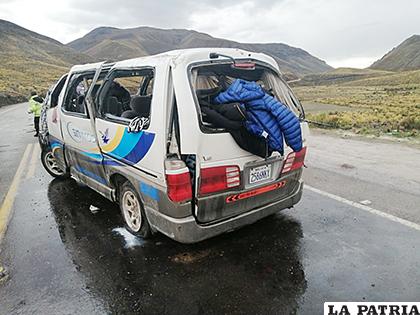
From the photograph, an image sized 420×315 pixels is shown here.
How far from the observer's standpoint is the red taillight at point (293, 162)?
415cm

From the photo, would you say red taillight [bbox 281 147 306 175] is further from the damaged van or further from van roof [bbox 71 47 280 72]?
van roof [bbox 71 47 280 72]

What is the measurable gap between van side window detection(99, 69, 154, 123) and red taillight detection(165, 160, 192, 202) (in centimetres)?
78

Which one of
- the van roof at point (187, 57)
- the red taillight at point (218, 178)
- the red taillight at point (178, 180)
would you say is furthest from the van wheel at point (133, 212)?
the van roof at point (187, 57)

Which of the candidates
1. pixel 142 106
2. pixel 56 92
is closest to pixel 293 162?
pixel 142 106

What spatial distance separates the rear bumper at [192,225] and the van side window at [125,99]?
1107 mm

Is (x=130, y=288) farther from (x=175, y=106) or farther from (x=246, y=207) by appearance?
(x=175, y=106)

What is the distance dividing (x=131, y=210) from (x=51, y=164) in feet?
11.2

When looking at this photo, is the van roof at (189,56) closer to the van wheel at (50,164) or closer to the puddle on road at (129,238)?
the puddle on road at (129,238)

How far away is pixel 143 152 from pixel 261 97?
51.3 inches

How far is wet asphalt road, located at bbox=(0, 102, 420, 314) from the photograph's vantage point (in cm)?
318

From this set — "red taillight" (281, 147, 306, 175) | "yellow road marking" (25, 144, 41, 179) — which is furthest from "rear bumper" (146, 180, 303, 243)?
"yellow road marking" (25, 144, 41, 179)

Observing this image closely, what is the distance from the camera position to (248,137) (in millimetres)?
3617

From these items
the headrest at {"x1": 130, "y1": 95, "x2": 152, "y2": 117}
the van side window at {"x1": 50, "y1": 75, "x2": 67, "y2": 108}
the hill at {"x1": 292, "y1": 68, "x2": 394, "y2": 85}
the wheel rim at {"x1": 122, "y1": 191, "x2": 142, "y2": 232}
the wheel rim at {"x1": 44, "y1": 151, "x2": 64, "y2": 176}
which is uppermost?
the headrest at {"x1": 130, "y1": 95, "x2": 152, "y2": 117}

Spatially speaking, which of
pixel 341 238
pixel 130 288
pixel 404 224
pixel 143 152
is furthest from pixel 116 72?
pixel 404 224
